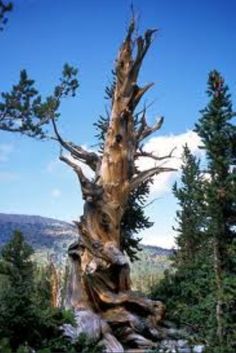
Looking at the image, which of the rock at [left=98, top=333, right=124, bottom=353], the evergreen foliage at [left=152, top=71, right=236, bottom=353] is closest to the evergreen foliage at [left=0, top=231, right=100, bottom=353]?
the rock at [left=98, top=333, right=124, bottom=353]

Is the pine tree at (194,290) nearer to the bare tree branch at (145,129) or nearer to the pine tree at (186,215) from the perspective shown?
the bare tree branch at (145,129)

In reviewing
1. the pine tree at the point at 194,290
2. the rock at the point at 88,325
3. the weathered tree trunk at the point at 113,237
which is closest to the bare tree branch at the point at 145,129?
the weathered tree trunk at the point at 113,237

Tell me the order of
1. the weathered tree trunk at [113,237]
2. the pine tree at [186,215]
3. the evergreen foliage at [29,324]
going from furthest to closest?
1. the pine tree at [186,215]
2. the weathered tree trunk at [113,237]
3. the evergreen foliage at [29,324]

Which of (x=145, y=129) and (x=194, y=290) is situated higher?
(x=145, y=129)

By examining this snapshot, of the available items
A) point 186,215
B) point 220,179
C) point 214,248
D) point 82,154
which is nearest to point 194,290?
point 214,248

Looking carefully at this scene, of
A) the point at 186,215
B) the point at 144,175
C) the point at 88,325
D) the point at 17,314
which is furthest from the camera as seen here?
the point at 186,215

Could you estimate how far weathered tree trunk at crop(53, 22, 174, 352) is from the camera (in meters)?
13.7

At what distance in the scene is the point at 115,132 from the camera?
16359 mm

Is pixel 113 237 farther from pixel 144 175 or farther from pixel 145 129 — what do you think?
pixel 145 129

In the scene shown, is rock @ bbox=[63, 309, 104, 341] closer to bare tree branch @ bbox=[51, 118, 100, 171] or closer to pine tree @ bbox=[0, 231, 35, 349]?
pine tree @ bbox=[0, 231, 35, 349]

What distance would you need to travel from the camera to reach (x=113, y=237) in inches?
606

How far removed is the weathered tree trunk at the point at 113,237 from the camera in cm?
1367

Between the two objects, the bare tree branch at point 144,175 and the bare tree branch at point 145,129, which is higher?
the bare tree branch at point 145,129

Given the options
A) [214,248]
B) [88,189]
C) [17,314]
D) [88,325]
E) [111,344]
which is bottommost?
[111,344]
